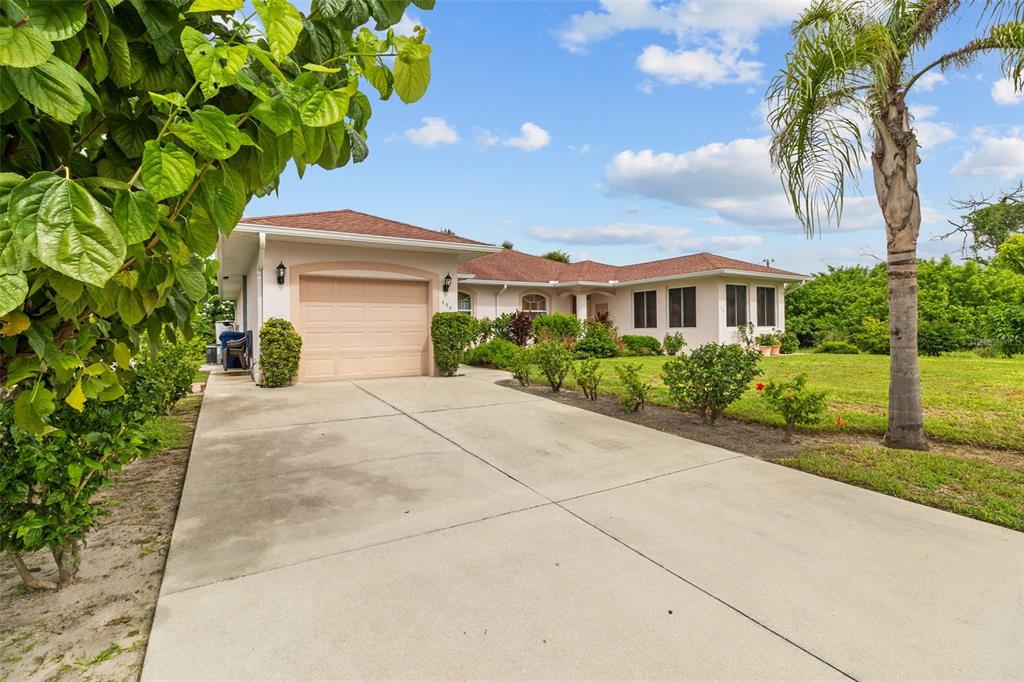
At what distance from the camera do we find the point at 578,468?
4.64 metres

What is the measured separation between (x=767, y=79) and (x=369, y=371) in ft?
29.4

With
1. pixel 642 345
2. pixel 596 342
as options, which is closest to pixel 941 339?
pixel 642 345

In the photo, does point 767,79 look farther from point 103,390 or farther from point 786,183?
point 103,390

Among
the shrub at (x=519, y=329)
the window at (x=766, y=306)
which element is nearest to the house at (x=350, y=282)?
the shrub at (x=519, y=329)

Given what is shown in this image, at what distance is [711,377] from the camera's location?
629cm

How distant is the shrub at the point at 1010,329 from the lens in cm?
1461

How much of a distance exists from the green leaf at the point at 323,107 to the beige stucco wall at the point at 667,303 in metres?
16.7

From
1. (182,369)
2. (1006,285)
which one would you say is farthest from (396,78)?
(1006,285)

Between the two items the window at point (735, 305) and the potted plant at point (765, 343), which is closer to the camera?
the window at point (735, 305)

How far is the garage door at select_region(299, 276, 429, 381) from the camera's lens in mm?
10305

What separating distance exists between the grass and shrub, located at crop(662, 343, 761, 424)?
47.3 inches

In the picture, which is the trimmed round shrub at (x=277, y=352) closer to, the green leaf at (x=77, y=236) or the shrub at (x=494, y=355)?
the shrub at (x=494, y=355)

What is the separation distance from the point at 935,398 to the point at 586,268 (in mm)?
14907

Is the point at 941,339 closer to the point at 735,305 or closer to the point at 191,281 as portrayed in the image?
the point at 735,305
